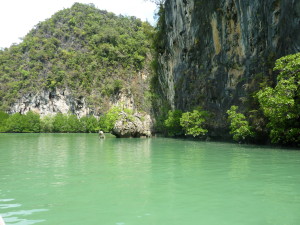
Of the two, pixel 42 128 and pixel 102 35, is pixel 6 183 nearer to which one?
pixel 42 128

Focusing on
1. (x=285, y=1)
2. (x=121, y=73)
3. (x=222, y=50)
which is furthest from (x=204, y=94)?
(x=121, y=73)

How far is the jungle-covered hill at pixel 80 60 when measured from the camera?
88.5 m

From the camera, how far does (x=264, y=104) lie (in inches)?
793

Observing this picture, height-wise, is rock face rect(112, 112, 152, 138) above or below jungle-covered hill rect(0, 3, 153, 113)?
below

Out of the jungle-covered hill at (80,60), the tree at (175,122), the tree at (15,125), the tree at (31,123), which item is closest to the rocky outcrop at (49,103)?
the jungle-covered hill at (80,60)

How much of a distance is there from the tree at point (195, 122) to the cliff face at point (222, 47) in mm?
1387

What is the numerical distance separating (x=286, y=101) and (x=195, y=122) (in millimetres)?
17064

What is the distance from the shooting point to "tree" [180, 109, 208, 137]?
34562mm

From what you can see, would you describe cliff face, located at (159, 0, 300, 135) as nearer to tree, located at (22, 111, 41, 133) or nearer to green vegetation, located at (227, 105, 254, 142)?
green vegetation, located at (227, 105, 254, 142)

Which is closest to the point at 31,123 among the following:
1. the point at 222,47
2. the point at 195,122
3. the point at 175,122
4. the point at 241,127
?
the point at 175,122

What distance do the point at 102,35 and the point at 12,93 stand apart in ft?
116

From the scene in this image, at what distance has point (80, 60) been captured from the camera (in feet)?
309

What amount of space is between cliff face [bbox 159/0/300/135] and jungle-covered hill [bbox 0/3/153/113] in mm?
42303

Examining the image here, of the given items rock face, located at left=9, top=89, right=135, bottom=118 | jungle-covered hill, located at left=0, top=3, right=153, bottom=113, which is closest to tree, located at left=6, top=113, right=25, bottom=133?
rock face, located at left=9, top=89, right=135, bottom=118
